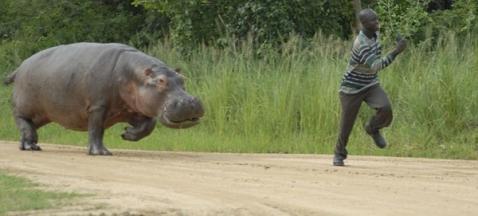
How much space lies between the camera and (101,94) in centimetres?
1316

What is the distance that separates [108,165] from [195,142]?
463cm

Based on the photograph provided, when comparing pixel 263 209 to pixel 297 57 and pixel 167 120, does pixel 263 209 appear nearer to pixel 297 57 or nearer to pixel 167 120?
pixel 167 120

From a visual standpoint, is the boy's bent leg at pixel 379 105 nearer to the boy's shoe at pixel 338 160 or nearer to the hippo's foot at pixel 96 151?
the boy's shoe at pixel 338 160

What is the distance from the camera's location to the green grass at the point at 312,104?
14898 millimetres

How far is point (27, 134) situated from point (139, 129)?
186cm

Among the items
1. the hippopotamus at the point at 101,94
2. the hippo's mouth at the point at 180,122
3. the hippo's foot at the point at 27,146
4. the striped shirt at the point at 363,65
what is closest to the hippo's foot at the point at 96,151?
the hippopotamus at the point at 101,94

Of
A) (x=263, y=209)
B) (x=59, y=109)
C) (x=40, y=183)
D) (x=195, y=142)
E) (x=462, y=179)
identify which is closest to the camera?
(x=263, y=209)

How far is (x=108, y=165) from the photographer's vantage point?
1117 cm

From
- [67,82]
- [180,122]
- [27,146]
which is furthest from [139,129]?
[27,146]

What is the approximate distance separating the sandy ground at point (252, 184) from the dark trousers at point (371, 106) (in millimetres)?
463

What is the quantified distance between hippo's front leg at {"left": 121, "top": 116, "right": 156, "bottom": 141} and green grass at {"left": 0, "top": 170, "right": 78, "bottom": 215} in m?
4.25

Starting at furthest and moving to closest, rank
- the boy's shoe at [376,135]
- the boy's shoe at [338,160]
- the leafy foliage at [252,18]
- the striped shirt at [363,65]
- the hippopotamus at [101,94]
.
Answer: the leafy foliage at [252,18] → the hippopotamus at [101,94] → the boy's shoe at [338,160] → the boy's shoe at [376,135] → the striped shirt at [363,65]

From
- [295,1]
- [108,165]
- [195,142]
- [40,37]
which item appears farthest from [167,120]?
[40,37]

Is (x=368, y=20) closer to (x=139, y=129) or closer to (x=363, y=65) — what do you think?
(x=363, y=65)
